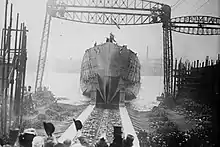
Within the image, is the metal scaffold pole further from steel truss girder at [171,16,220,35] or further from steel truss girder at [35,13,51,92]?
steel truss girder at [171,16,220,35]

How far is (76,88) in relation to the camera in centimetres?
546

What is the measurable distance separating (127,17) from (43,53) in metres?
1.74

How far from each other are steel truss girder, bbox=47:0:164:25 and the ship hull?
51 centimetres

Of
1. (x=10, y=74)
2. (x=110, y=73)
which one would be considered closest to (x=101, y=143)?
(x=110, y=73)

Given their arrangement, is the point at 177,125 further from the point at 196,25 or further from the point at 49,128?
the point at 49,128

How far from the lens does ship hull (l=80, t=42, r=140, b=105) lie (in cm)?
543

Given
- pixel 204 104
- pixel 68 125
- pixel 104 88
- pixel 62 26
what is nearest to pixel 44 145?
pixel 68 125

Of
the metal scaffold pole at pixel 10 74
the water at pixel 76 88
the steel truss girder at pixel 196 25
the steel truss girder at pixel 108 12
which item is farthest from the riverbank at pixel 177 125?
the metal scaffold pole at pixel 10 74

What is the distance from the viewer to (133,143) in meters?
4.70

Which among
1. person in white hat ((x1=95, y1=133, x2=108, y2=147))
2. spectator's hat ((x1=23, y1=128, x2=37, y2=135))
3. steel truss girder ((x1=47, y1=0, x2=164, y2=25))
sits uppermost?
steel truss girder ((x1=47, y1=0, x2=164, y2=25))

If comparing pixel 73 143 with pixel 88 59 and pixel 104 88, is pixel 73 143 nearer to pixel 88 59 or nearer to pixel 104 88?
pixel 104 88

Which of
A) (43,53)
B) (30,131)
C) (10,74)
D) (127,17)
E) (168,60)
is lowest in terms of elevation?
(30,131)

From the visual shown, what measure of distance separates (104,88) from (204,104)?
186 cm

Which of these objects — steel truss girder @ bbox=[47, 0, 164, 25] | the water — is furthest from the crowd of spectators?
steel truss girder @ bbox=[47, 0, 164, 25]
